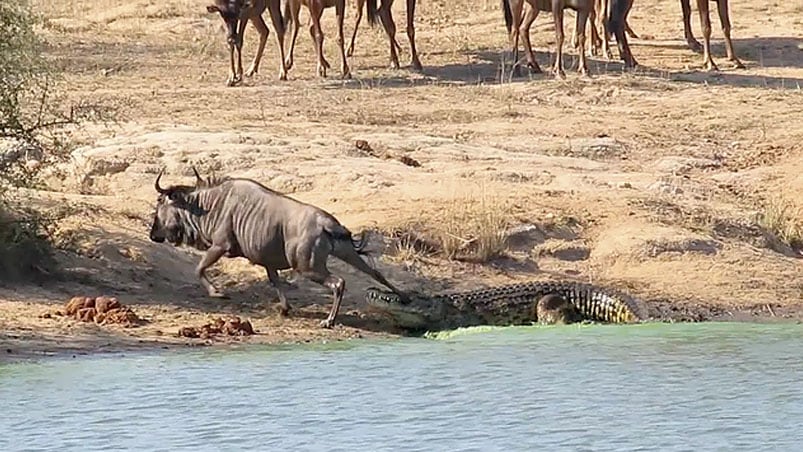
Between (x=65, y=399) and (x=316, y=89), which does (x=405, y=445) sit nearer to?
(x=65, y=399)

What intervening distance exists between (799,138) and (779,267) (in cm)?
382

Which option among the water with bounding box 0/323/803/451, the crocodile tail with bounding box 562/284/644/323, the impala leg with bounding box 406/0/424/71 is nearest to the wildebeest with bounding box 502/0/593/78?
the impala leg with bounding box 406/0/424/71

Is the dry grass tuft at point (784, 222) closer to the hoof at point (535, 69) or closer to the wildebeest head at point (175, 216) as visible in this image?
the wildebeest head at point (175, 216)

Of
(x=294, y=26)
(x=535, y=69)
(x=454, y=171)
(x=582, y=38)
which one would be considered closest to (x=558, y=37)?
(x=582, y=38)

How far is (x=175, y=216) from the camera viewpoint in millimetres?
14422

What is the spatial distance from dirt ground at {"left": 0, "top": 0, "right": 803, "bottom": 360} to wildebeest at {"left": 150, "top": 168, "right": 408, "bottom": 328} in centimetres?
34

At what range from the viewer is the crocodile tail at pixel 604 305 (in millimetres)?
14156

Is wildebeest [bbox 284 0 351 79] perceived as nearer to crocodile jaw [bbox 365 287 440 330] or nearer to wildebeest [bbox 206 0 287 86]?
wildebeest [bbox 206 0 287 86]

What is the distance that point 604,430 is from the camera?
10695 millimetres

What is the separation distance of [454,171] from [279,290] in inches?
142

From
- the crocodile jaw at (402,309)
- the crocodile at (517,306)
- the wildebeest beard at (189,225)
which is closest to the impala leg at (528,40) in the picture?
the crocodile at (517,306)

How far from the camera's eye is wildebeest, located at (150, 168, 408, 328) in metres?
13.6

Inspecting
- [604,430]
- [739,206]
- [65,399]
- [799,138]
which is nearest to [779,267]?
[739,206]

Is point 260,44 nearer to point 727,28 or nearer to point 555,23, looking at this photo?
point 555,23
